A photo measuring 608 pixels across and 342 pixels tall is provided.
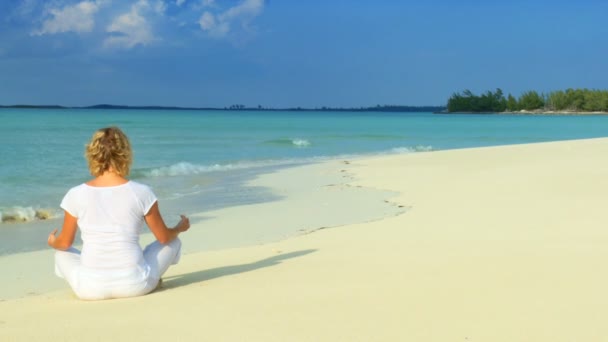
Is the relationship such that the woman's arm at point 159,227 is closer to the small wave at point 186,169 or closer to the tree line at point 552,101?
the small wave at point 186,169

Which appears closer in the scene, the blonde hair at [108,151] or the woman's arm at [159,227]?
the blonde hair at [108,151]

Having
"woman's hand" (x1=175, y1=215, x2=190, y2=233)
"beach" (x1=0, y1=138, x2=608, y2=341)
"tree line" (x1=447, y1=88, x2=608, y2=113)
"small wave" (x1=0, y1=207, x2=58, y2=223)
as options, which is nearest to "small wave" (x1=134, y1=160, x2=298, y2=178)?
"small wave" (x1=0, y1=207, x2=58, y2=223)

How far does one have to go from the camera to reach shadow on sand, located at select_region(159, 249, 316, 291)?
17.1 feet

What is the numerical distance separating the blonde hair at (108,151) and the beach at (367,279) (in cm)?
91

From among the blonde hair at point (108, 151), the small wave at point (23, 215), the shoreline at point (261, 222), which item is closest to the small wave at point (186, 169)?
the shoreline at point (261, 222)

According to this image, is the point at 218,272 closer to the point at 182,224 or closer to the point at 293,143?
the point at 182,224

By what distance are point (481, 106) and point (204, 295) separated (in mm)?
202216

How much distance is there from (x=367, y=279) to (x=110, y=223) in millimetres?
1846

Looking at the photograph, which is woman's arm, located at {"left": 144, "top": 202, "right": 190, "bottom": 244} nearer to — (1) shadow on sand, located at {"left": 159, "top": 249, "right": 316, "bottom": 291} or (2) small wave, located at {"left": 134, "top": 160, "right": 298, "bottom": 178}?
(1) shadow on sand, located at {"left": 159, "top": 249, "right": 316, "bottom": 291}

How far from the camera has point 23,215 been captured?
1009cm

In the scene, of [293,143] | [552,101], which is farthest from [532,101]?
[293,143]

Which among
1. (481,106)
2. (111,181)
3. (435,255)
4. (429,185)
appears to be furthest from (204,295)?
(481,106)

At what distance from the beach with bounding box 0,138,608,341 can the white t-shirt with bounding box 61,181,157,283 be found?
23cm

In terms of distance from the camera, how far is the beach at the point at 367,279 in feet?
12.0
